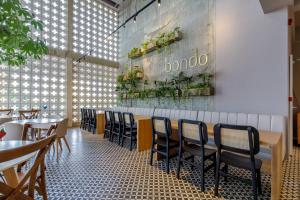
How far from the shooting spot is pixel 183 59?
5219mm

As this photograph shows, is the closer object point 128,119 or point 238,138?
point 238,138

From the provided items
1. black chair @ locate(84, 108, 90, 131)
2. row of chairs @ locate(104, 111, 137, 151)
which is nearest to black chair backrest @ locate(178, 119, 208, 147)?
row of chairs @ locate(104, 111, 137, 151)

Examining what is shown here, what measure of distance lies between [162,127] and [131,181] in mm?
968

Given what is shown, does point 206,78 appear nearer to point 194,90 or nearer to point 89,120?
point 194,90

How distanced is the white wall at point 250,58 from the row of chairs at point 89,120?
390 centimetres

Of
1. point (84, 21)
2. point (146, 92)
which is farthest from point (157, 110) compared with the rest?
point (84, 21)

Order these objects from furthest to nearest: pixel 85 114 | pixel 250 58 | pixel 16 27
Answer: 1. pixel 85 114
2. pixel 250 58
3. pixel 16 27

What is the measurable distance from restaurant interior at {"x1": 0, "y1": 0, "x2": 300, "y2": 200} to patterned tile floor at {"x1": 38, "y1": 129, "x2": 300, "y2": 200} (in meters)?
0.02

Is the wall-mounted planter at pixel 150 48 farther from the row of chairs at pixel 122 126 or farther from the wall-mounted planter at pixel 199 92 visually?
the row of chairs at pixel 122 126

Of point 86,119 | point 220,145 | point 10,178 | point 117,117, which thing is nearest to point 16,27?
point 10,178

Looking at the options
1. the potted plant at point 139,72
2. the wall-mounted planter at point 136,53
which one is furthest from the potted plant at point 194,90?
the wall-mounted planter at point 136,53

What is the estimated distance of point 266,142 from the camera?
201cm

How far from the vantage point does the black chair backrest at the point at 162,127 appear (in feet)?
9.52

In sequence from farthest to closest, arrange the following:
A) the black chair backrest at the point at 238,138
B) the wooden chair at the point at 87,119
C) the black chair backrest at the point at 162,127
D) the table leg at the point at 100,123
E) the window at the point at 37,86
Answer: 1. the wooden chair at the point at 87,119
2. the table leg at the point at 100,123
3. the window at the point at 37,86
4. the black chair backrest at the point at 162,127
5. the black chair backrest at the point at 238,138
